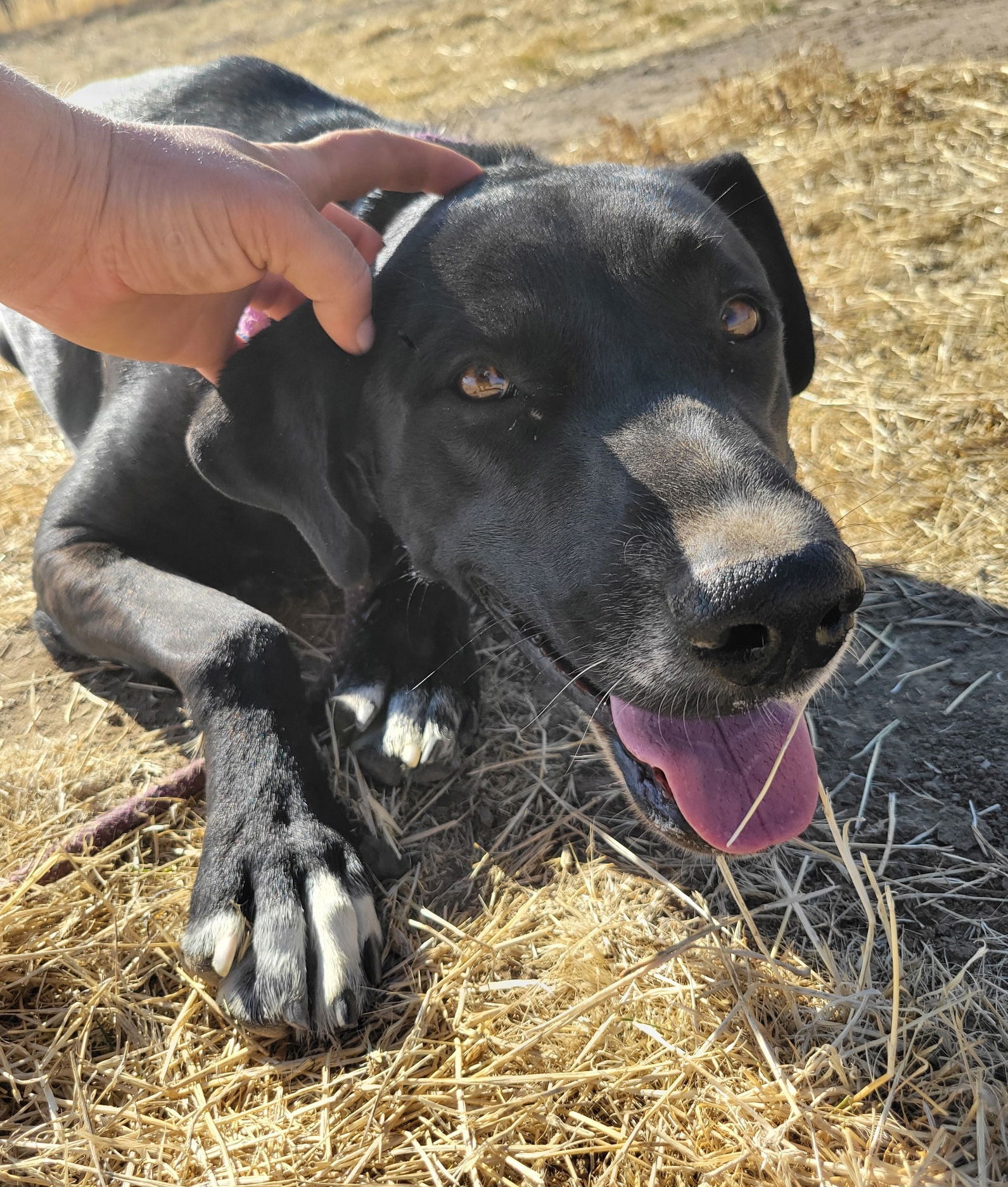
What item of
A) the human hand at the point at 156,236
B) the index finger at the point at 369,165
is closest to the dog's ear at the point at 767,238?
the index finger at the point at 369,165

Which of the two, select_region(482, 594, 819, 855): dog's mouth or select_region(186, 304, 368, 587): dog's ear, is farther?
select_region(186, 304, 368, 587): dog's ear

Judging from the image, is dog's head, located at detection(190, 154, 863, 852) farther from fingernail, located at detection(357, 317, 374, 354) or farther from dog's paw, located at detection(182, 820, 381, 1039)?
dog's paw, located at detection(182, 820, 381, 1039)

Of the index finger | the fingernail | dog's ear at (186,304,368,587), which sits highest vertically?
the index finger

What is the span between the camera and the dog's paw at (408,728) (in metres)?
2.26

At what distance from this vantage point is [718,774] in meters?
1.74

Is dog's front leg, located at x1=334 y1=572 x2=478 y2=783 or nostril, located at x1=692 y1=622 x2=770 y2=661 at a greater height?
nostril, located at x1=692 y1=622 x2=770 y2=661

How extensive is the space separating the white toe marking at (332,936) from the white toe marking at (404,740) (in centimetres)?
44

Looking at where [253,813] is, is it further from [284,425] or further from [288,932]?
[284,425]

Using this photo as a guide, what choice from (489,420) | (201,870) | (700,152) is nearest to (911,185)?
(700,152)

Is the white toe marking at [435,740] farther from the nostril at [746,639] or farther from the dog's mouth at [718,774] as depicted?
the nostril at [746,639]

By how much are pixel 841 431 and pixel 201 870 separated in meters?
2.51

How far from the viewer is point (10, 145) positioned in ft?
5.88

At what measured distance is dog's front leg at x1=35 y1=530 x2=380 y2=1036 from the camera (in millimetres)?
1740

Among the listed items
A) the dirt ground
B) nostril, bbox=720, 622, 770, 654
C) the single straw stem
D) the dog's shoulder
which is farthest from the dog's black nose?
→ the dirt ground
